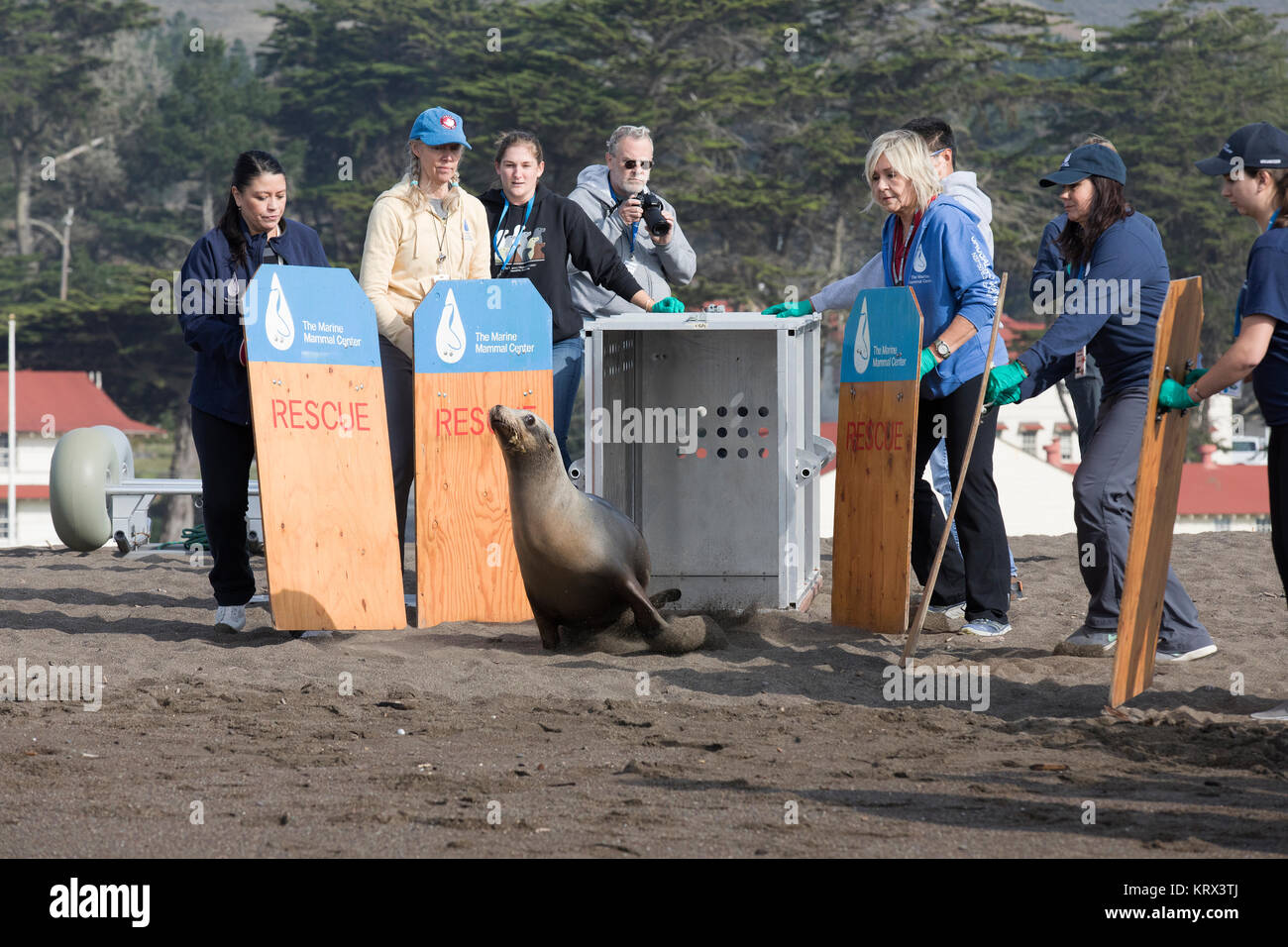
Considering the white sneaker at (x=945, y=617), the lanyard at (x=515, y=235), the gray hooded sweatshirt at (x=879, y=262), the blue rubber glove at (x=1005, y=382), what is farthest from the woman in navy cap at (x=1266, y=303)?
the lanyard at (x=515, y=235)

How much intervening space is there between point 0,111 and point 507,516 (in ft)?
182

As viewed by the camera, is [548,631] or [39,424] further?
[39,424]

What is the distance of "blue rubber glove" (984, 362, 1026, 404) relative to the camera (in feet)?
23.1

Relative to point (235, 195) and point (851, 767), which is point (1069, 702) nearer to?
point (851, 767)

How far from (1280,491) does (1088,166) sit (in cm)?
176

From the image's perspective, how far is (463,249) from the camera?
7.85 metres

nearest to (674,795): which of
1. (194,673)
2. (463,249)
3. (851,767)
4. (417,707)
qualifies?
(851,767)

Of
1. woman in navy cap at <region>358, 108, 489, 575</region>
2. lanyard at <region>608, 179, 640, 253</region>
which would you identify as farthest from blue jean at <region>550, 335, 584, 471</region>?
lanyard at <region>608, 179, 640, 253</region>

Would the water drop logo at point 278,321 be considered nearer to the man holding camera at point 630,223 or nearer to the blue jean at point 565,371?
the blue jean at point 565,371

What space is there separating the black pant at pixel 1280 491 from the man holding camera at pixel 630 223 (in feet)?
12.3

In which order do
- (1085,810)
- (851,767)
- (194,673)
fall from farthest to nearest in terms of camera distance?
(194,673) < (851,767) < (1085,810)

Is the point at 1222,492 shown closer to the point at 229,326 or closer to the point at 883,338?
the point at 883,338

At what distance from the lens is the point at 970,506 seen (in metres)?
7.42

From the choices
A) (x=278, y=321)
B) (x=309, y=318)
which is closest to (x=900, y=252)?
(x=309, y=318)
